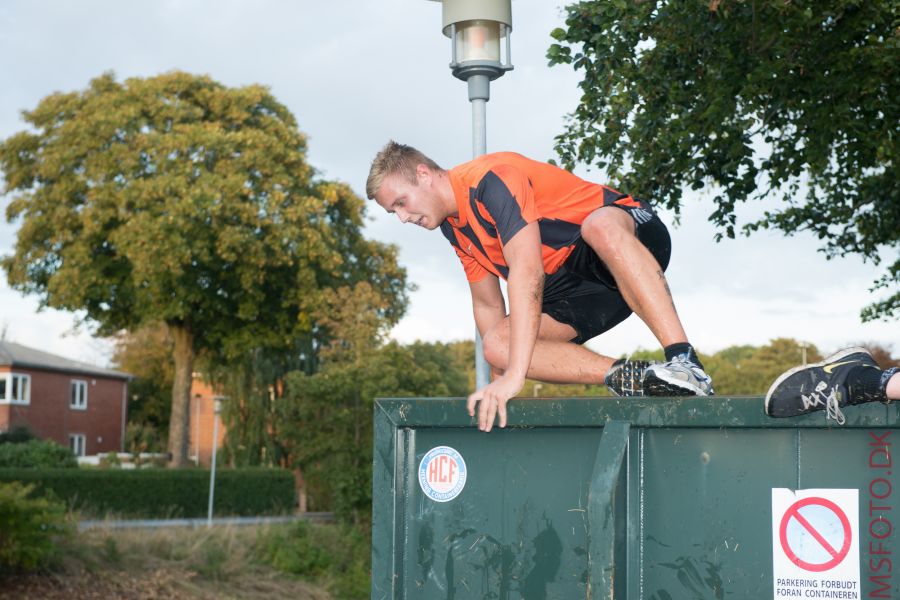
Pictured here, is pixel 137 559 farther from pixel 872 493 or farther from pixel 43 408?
pixel 43 408

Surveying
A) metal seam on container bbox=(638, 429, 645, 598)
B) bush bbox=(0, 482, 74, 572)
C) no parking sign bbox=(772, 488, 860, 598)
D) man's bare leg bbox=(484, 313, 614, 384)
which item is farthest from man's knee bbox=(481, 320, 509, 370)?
bush bbox=(0, 482, 74, 572)

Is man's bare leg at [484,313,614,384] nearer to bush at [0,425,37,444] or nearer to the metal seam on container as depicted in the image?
the metal seam on container

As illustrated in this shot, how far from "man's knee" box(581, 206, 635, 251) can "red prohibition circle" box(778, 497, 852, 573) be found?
3.46ft

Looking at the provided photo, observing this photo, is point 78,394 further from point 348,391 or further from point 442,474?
point 442,474

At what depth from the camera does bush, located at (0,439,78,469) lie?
29953mm

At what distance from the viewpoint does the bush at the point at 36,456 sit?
2995cm

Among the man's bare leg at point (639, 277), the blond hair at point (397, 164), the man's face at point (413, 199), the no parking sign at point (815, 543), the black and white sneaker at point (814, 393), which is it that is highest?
the blond hair at point (397, 164)

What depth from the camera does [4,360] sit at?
148ft

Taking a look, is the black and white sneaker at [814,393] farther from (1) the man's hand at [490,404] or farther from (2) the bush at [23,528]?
(2) the bush at [23,528]

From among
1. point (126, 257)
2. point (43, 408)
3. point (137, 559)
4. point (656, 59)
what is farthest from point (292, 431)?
point (43, 408)

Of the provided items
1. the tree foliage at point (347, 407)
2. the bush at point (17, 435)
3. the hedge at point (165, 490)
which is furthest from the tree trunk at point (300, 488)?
the bush at point (17, 435)

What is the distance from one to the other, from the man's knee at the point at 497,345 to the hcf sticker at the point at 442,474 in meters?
0.83

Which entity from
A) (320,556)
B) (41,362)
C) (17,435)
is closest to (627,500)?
(320,556)

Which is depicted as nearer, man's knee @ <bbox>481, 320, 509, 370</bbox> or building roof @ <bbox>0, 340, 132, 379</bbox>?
man's knee @ <bbox>481, 320, 509, 370</bbox>
